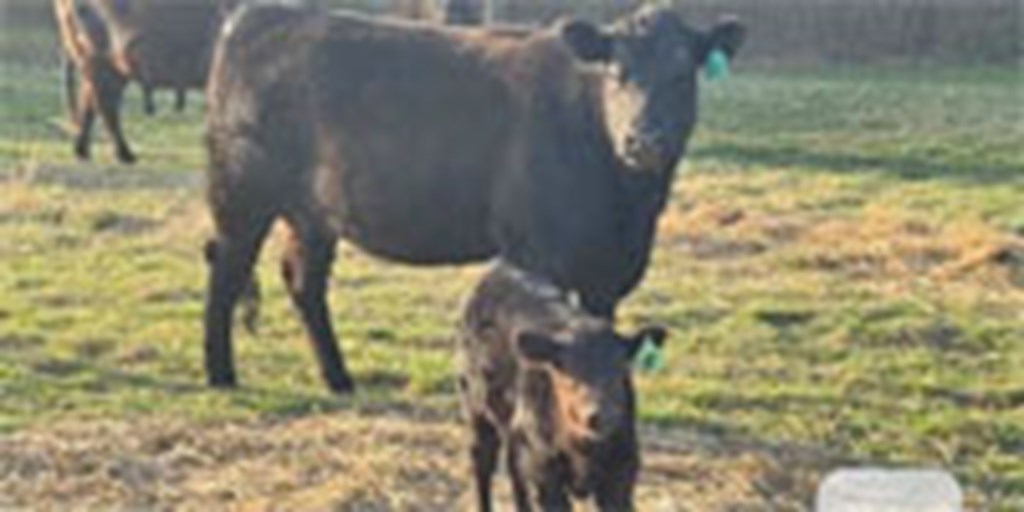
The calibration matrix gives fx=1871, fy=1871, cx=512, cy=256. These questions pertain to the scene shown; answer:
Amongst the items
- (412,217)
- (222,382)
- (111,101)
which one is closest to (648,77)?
(412,217)

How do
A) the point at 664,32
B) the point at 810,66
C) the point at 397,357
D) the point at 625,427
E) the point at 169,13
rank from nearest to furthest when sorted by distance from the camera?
1. the point at 625,427
2. the point at 664,32
3. the point at 397,357
4. the point at 169,13
5. the point at 810,66

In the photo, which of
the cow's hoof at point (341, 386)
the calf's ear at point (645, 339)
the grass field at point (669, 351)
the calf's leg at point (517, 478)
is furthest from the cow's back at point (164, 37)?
the calf's ear at point (645, 339)

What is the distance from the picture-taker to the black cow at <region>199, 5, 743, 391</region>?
7.75 metres

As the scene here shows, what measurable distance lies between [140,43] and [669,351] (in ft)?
24.5

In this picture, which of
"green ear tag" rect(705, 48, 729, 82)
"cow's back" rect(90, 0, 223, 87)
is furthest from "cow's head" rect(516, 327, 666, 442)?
"cow's back" rect(90, 0, 223, 87)

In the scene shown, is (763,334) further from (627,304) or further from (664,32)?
(664,32)

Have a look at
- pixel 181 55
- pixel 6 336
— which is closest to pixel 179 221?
pixel 181 55

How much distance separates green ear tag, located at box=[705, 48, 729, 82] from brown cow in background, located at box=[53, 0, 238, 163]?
340 inches

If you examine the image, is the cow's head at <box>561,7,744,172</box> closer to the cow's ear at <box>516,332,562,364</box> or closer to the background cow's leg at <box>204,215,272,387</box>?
the cow's ear at <box>516,332,562,364</box>

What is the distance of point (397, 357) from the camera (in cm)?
980

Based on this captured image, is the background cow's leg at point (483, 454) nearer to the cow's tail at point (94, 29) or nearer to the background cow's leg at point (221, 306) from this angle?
the background cow's leg at point (221, 306)

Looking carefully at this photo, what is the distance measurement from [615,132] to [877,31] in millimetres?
21129

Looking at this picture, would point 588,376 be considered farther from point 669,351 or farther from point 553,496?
point 669,351

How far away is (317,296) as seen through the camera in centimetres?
912
